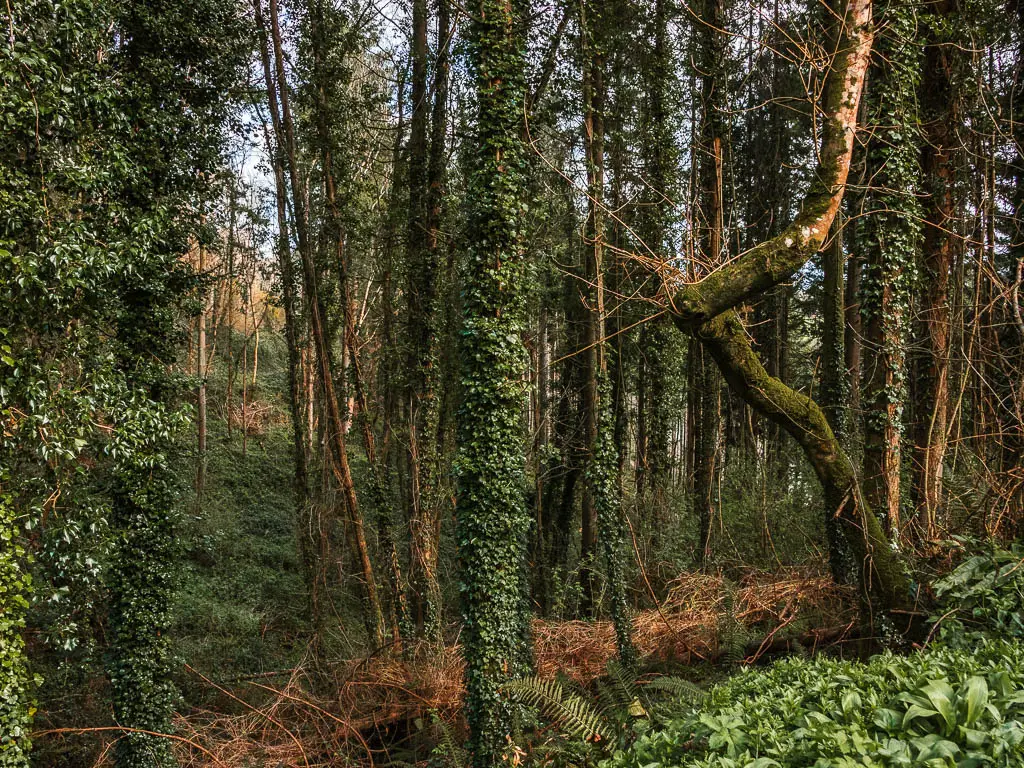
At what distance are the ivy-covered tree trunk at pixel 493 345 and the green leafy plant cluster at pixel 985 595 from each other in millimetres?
4189

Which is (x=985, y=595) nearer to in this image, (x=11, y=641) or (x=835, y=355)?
(x=835, y=355)

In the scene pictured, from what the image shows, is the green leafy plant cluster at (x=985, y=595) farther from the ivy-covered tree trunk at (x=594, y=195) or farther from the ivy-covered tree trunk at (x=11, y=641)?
the ivy-covered tree trunk at (x=11, y=641)

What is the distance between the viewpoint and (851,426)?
10336 millimetres

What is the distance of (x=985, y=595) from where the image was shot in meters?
4.34

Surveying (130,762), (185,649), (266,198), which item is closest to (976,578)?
(130,762)

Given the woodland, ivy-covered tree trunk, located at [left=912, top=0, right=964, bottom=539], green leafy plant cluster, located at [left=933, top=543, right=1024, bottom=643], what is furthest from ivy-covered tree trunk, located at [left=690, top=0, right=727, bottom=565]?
green leafy plant cluster, located at [left=933, top=543, right=1024, bottom=643]

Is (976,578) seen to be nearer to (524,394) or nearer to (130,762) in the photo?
(524,394)

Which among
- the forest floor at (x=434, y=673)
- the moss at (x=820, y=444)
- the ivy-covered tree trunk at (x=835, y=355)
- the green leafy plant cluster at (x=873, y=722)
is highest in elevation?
the ivy-covered tree trunk at (x=835, y=355)

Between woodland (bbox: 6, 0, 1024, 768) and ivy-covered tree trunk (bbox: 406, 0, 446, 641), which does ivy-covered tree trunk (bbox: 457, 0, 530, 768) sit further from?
ivy-covered tree trunk (bbox: 406, 0, 446, 641)

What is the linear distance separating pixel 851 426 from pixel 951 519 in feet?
Result: 16.0

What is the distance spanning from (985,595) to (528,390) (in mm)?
4687

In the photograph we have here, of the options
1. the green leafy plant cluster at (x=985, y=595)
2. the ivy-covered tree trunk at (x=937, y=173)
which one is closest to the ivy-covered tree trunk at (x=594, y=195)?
the ivy-covered tree trunk at (x=937, y=173)

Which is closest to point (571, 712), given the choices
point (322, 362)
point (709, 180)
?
point (322, 362)

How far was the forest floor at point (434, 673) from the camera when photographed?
8164 mm
